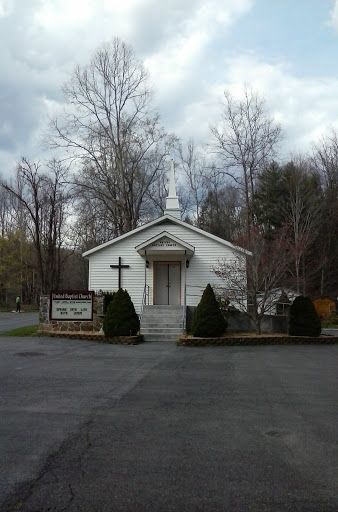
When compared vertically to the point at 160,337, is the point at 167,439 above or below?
below

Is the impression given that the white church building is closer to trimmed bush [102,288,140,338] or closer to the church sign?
the church sign

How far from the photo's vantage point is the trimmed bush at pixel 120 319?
55.4ft

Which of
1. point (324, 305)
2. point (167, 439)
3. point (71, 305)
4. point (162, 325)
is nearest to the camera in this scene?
point (167, 439)

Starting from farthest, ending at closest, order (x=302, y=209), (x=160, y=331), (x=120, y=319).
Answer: (x=302, y=209), (x=160, y=331), (x=120, y=319)

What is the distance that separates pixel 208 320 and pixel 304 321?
3.46m

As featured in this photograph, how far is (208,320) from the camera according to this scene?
17.0 metres

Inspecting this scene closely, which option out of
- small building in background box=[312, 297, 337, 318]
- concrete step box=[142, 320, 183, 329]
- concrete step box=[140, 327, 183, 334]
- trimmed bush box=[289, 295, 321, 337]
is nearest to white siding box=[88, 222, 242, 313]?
concrete step box=[142, 320, 183, 329]

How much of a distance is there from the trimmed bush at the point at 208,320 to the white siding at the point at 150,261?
438 centimetres

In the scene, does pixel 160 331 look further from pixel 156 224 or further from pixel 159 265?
pixel 156 224

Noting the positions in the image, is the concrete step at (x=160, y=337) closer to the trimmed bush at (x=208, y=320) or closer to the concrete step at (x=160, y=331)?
the concrete step at (x=160, y=331)

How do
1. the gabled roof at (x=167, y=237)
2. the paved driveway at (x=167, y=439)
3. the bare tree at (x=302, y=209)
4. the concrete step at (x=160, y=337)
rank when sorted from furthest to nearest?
the bare tree at (x=302, y=209)
the gabled roof at (x=167, y=237)
the concrete step at (x=160, y=337)
the paved driveway at (x=167, y=439)

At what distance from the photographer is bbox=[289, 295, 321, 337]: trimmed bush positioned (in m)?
17.2

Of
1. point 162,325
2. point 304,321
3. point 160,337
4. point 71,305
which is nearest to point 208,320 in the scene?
point 160,337

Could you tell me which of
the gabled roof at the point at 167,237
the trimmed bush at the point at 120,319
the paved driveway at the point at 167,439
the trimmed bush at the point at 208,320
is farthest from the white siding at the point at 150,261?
the paved driveway at the point at 167,439
